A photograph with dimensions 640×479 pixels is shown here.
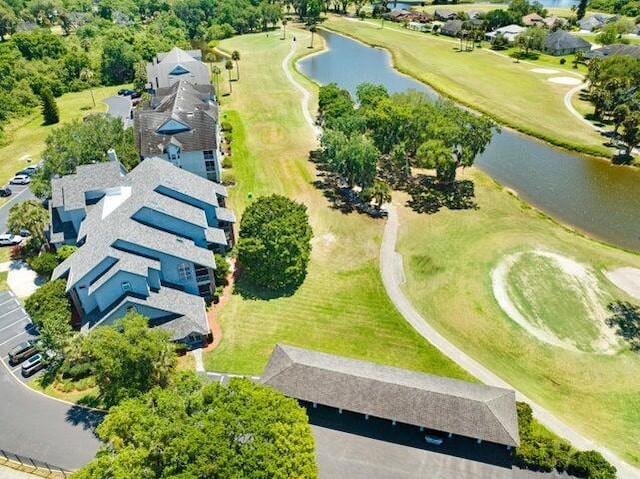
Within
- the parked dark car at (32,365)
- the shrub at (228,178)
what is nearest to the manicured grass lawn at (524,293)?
the shrub at (228,178)

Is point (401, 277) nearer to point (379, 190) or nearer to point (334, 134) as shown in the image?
point (379, 190)

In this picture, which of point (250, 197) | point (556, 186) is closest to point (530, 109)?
point (556, 186)

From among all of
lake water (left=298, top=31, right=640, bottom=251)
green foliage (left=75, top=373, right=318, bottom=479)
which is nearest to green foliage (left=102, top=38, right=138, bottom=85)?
lake water (left=298, top=31, right=640, bottom=251)

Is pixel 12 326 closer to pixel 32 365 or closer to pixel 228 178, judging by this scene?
pixel 32 365

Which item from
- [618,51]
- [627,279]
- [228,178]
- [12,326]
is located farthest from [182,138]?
[618,51]

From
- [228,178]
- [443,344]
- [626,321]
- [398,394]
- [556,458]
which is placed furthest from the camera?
[228,178]

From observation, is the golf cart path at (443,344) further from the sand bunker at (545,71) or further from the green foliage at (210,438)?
the sand bunker at (545,71)
